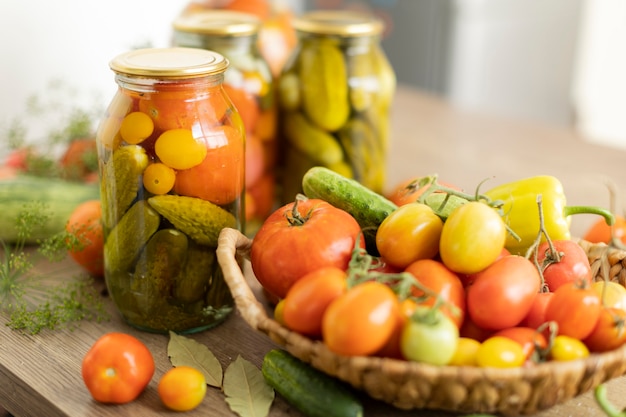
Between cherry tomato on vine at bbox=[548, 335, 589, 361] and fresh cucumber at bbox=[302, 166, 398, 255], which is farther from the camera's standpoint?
fresh cucumber at bbox=[302, 166, 398, 255]

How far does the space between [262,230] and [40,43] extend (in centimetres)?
104

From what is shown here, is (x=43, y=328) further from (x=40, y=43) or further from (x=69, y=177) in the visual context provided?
(x=40, y=43)

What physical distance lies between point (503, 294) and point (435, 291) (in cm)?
7

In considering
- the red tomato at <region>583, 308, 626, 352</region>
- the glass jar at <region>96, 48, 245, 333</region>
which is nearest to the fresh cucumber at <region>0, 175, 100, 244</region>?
the glass jar at <region>96, 48, 245, 333</region>

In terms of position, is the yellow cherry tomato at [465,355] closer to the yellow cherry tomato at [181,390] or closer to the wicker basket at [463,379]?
the wicker basket at [463,379]

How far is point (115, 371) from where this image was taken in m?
0.80

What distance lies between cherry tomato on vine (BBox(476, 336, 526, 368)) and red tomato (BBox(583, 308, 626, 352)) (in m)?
0.10

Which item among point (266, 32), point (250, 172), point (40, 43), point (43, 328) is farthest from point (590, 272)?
point (40, 43)

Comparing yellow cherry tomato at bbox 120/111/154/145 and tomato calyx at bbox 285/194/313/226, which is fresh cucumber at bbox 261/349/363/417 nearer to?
tomato calyx at bbox 285/194/313/226

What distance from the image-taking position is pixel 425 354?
2.28ft

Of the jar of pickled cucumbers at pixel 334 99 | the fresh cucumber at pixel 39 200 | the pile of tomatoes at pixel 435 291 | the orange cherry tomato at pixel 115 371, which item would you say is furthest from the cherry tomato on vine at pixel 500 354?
the fresh cucumber at pixel 39 200

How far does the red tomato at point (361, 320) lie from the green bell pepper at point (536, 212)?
326 millimetres

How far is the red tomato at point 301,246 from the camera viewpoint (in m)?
0.83

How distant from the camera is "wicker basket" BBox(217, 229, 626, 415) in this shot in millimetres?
692
